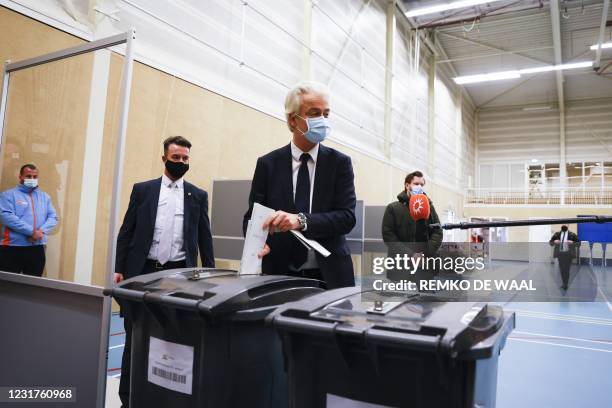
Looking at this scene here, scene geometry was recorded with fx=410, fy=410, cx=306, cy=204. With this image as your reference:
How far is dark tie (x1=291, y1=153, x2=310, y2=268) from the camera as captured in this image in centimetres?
152

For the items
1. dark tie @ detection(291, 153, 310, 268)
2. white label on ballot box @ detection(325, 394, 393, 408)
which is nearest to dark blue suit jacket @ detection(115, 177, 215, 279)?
dark tie @ detection(291, 153, 310, 268)

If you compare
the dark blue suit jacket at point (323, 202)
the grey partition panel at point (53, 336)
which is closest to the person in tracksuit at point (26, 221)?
the grey partition panel at point (53, 336)

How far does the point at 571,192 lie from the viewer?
1694 cm

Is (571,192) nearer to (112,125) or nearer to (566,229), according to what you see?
(566,229)

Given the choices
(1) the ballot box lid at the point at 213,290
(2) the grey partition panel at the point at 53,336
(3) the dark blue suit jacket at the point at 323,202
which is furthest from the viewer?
(2) the grey partition panel at the point at 53,336

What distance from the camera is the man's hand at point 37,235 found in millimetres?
2135

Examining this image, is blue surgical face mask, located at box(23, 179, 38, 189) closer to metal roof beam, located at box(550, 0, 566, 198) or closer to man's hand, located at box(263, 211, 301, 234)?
man's hand, located at box(263, 211, 301, 234)

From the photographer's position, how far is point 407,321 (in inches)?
36.0

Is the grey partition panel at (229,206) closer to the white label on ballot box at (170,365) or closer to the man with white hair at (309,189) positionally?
the man with white hair at (309,189)

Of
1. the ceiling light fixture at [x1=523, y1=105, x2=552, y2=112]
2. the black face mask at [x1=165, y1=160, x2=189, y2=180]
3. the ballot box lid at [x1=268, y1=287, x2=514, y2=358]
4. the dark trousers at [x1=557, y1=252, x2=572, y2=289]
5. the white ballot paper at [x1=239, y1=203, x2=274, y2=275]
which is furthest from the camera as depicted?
the ceiling light fixture at [x1=523, y1=105, x2=552, y2=112]

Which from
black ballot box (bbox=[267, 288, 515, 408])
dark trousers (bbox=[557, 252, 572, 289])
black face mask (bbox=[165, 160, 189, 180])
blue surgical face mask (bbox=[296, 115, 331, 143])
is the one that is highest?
blue surgical face mask (bbox=[296, 115, 331, 143])

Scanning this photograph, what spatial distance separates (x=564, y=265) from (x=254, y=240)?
4.83 ft

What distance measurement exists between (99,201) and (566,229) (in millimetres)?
4685

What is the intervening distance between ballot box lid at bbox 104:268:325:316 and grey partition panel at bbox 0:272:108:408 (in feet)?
1.26
